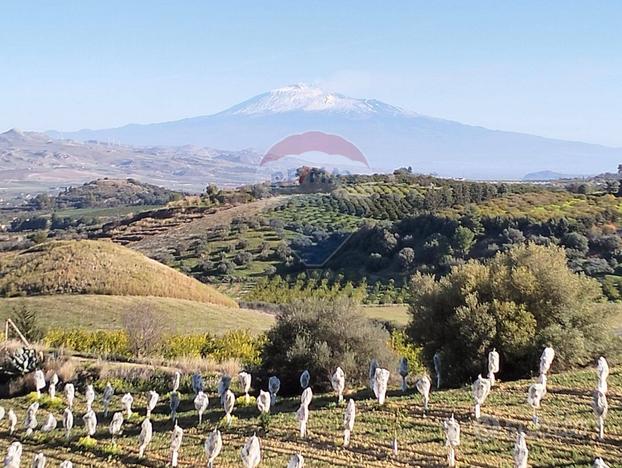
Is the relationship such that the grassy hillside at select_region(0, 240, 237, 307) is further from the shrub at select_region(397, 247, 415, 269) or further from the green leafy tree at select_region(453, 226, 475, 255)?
the green leafy tree at select_region(453, 226, 475, 255)

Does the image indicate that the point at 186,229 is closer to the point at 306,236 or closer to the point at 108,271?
the point at 306,236

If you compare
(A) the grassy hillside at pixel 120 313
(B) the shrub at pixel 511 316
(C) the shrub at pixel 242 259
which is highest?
(B) the shrub at pixel 511 316

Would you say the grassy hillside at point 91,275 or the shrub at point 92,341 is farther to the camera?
the grassy hillside at point 91,275

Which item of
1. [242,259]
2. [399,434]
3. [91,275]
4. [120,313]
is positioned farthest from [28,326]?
[242,259]

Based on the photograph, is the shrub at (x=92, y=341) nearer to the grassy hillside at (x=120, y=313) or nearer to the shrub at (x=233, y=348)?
the shrub at (x=233, y=348)

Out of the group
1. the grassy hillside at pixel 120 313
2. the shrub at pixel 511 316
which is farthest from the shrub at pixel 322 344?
the grassy hillside at pixel 120 313

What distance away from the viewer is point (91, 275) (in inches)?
1352

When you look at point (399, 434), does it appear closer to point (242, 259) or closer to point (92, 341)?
point (92, 341)

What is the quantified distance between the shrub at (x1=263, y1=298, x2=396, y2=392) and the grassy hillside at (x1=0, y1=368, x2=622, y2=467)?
1.10 meters

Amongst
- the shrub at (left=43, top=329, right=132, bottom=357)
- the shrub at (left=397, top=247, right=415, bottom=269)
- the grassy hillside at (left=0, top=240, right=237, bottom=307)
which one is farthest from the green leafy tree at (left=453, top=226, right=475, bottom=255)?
the shrub at (left=43, top=329, right=132, bottom=357)

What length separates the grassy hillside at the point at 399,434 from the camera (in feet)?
34.8

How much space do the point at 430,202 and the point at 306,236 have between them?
15059 mm

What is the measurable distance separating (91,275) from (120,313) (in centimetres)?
661

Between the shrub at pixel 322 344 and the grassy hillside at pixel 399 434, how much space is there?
1.10 meters
